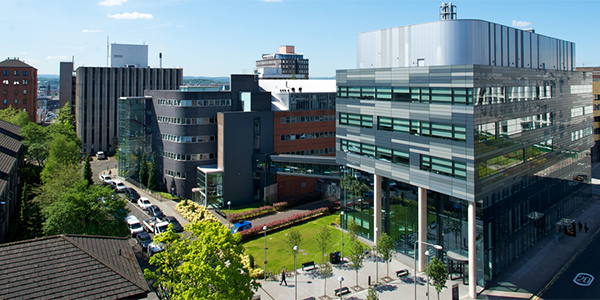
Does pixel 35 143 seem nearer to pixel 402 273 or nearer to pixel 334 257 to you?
pixel 334 257

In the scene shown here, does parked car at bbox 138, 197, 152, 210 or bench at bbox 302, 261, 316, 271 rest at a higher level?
parked car at bbox 138, 197, 152, 210

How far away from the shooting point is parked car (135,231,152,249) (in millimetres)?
44472

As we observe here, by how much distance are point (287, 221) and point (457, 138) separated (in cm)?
2434

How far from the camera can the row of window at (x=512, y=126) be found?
1330 inches

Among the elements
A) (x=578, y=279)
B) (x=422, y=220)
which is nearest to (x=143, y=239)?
(x=422, y=220)

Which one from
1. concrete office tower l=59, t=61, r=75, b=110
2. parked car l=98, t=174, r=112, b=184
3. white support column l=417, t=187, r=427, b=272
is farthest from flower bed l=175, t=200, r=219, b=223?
concrete office tower l=59, t=61, r=75, b=110

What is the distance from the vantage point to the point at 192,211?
5609cm

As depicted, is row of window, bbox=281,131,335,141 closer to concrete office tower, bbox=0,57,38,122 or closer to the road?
the road

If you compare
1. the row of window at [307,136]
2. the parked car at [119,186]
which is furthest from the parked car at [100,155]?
the row of window at [307,136]

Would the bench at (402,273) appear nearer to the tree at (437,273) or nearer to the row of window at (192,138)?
the tree at (437,273)

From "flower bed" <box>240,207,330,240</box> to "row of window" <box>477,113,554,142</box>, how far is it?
25484 mm

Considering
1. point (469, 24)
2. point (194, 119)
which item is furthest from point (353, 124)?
point (194, 119)

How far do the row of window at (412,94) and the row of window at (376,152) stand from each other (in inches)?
186

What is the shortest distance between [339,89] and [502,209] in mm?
19614
